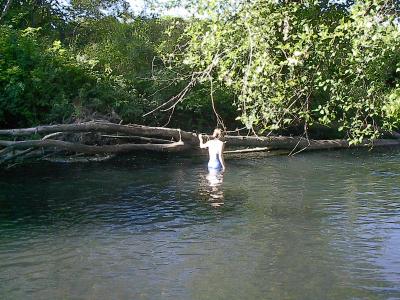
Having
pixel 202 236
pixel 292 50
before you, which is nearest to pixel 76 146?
pixel 202 236

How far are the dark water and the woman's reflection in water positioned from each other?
0.04 meters

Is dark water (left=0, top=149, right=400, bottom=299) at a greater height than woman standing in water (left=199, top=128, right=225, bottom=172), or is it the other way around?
woman standing in water (left=199, top=128, right=225, bottom=172)

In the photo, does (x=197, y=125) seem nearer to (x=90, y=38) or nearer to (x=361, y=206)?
(x=90, y=38)

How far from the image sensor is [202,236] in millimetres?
10750

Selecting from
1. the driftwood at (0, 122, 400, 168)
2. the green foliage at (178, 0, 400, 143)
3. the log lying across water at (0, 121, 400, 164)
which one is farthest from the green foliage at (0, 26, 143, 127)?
the green foliage at (178, 0, 400, 143)

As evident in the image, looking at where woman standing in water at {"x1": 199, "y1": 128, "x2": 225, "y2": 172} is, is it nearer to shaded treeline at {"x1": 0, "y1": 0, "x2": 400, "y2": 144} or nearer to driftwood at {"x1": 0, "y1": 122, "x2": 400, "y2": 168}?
driftwood at {"x1": 0, "y1": 122, "x2": 400, "y2": 168}

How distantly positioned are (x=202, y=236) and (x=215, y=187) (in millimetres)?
6339

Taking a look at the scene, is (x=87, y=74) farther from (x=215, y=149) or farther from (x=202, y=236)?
(x=202, y=236)

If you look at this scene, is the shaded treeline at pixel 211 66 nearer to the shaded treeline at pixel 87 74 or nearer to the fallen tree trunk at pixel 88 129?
the shaded treeline at pixel 87 74

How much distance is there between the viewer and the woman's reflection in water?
14.5m

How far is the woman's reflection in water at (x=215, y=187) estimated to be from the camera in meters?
14.5

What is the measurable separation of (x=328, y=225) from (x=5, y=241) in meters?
6.91

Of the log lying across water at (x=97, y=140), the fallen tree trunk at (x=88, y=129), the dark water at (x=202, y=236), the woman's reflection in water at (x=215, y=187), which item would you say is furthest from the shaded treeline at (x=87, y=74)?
the dark water at (x=202, y=236)

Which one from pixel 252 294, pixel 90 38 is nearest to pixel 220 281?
pixel 252 294
